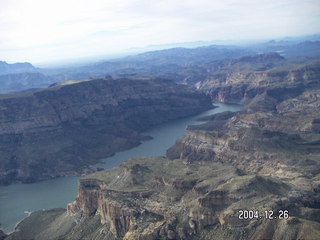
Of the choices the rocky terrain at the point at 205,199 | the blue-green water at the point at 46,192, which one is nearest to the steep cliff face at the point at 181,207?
the rocky terrain at the point at 205,199

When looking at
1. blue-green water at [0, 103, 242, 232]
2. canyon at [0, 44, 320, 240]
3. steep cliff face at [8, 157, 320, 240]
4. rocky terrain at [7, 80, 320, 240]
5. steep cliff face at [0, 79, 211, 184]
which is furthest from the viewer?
steep cliff face at [0, 79, 211, 184]

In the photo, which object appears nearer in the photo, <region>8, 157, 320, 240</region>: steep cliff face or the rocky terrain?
<region>8, 157, 320, 240</region>: steep cliff face

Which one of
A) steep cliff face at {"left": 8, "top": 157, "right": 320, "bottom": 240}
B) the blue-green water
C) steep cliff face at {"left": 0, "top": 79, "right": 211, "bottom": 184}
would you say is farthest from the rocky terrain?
steep cliff face at {"left": 0, "top": 79, "right": 211, "bottom": 184}

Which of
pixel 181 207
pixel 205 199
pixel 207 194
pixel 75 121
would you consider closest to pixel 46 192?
pixel 181 207

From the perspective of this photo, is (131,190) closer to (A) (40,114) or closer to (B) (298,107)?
(A) (40,114)
